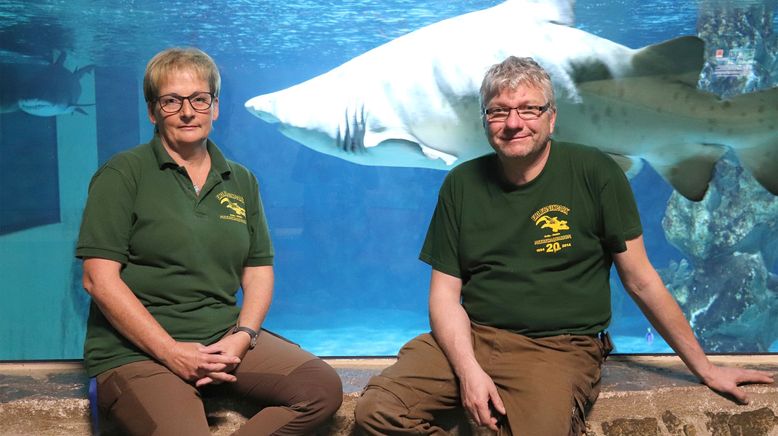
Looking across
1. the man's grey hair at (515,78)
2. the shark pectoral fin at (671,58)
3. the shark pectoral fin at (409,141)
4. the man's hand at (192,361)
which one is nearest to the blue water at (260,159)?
the shark pectoral fin at (409,141)

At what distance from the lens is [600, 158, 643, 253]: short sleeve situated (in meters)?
2.07

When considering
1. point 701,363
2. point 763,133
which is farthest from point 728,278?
point 701,363

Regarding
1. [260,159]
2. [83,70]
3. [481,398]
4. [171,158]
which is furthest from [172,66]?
[260,159]

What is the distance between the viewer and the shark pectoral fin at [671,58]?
12.6 feet

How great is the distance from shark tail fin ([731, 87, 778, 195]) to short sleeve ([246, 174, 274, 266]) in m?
2.95

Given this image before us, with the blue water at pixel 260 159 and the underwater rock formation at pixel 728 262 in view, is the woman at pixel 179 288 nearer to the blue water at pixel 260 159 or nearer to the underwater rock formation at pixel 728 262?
the blue water at pixel 260 159

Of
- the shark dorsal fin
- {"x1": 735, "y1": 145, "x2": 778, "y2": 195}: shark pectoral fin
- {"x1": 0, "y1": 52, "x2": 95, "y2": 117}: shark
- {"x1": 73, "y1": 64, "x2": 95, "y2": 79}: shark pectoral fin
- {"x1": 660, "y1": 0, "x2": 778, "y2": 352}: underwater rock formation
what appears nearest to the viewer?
{"x1": 735, "y1": 145, "x2": 778, "y2": 195}: shark pectoral fin

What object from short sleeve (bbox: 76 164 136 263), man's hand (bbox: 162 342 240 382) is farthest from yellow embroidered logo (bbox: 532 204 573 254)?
short sleeve (bbox: 76 164 136 263)

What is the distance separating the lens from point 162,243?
1.97 m

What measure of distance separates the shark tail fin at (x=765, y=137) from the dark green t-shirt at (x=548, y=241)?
7.59 feet

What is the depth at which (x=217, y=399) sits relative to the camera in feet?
7.24

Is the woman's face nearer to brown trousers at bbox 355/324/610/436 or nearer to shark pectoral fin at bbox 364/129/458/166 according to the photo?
brown trousers at bbox 355/324/610/436

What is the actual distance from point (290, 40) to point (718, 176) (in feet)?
12.5

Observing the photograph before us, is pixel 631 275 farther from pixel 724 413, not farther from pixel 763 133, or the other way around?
pixel 763 133
